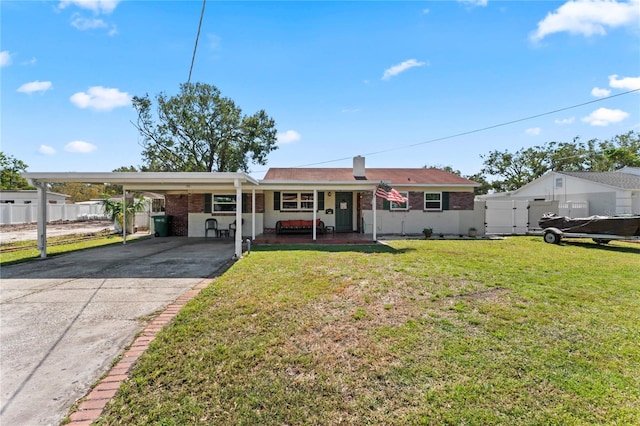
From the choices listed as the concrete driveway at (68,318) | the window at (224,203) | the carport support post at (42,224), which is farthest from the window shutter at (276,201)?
the carport support post at (42,224)

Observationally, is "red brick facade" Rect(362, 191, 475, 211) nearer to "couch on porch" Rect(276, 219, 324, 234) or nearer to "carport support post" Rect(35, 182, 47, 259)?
"couch on porch" Rect(276, 219, 324, 234)

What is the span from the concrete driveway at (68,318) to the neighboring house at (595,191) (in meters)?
19.3

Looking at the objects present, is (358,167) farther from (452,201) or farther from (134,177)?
(134,177)

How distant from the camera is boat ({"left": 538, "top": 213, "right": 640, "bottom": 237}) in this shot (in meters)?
11.1

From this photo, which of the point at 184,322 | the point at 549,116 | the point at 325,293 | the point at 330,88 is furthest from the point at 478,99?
the point at 184,322

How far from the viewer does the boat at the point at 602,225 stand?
11.1 m

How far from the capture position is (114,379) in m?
2.75

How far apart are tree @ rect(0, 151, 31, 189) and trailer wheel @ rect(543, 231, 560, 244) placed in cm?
5489

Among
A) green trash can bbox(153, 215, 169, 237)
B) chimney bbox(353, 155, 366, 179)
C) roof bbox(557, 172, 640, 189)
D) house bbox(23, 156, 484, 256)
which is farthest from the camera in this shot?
roof bbox(557, 172, 640, 189)

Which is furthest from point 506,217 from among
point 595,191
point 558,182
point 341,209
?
point 558,182

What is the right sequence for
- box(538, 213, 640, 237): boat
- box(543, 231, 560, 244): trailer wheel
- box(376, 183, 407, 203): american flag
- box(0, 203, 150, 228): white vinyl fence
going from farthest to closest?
box(0, 203, 150, 228): white vinyl fence
box(543, 231, 560, 244): trailer wheel
box(376, 183, 407, 203): american flag
box(538, 213, 640, 237): boat

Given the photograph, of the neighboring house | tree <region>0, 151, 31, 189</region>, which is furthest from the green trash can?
tree <region>0, 151, 31, 189</region>

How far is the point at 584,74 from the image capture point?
40.3ft

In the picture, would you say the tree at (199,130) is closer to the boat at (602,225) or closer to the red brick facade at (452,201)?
the red brick facade at (452,201)
